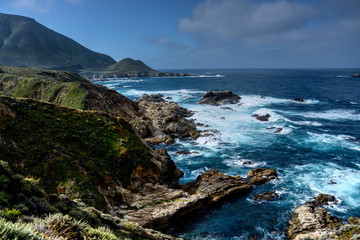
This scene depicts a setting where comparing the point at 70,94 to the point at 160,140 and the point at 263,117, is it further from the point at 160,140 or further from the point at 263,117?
the point at 263,117

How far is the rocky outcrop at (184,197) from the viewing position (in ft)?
60.2

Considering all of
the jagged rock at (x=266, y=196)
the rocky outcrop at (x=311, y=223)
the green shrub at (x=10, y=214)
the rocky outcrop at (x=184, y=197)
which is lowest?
the jagged rock at (x=266, y=196)

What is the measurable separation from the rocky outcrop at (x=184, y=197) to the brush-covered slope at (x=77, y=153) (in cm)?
181

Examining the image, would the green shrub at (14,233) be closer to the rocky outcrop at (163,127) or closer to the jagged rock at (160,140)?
the jagged rock at (160,140)

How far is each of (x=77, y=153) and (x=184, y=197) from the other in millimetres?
11566

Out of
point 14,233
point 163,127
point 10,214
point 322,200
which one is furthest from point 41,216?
point 163,127

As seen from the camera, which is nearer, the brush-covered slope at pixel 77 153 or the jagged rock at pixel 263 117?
the brush-covered slope at pixel 77 153

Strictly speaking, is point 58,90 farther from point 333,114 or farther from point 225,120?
point 333,114

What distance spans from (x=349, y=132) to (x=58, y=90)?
66.9 metres

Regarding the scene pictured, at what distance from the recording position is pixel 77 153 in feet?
64.3

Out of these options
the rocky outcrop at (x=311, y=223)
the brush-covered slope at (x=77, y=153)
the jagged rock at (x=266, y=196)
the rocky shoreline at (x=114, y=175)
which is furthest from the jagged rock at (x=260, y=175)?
the brush-covered slope at (x=77, y=153)

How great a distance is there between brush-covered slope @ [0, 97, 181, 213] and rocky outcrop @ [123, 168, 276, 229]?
1809 mm

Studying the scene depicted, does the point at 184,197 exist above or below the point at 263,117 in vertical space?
below

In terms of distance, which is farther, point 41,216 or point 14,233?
point 41,216
